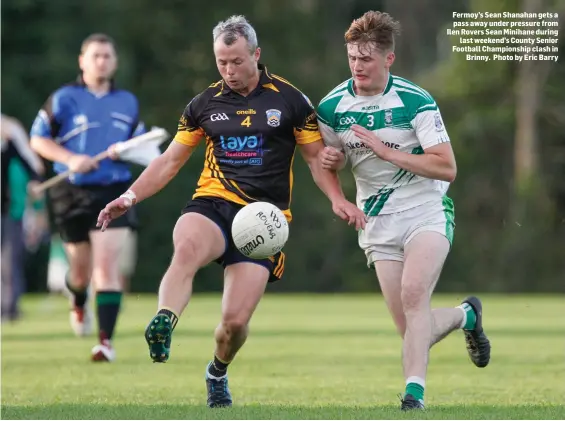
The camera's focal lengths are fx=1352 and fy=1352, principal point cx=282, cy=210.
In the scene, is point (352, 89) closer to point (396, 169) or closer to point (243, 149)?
point (396, 169)

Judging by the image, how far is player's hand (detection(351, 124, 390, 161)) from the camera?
25.0 ft

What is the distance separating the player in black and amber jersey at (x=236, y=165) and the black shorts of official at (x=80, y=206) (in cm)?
363

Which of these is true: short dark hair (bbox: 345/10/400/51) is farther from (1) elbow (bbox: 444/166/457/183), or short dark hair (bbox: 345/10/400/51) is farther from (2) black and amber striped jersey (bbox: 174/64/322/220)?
(1) elbow (bbox: 444/166/457/183)

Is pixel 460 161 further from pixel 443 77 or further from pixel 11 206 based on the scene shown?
pixel 11 206

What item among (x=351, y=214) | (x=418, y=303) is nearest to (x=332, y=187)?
(x=351, y=214)

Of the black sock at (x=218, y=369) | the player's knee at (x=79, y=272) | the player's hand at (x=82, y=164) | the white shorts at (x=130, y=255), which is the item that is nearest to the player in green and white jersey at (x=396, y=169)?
the black sock at (x=218, y=369)

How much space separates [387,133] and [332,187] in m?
0.46

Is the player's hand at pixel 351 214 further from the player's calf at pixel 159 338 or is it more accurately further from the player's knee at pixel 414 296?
the player's calf at pixel 159 338

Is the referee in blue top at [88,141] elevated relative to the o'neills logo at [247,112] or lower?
lower

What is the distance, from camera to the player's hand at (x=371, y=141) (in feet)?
25.0

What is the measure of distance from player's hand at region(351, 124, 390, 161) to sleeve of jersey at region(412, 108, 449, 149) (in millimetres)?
227

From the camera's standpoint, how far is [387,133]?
25.7ft

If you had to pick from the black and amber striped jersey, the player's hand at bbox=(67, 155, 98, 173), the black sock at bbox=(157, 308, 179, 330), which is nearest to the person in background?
the player's hand at bbox=(67, 155, 98, 173)

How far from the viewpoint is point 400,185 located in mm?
8008
